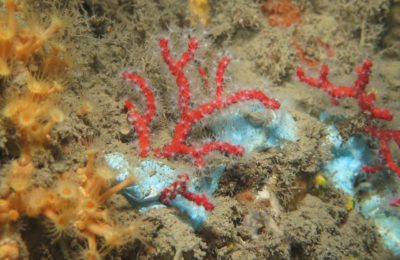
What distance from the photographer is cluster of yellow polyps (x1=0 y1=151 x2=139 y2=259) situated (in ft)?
7.00

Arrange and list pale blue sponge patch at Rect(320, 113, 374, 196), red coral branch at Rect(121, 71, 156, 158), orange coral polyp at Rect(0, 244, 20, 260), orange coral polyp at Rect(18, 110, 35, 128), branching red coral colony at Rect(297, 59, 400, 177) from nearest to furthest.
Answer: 1. orange coral polyp at Rect(0, 244, 20, 260)
2. orange coral polyp at Rect(18, 110, 35, 128)
3. red coral branch at Rect(121, 71, 156, 158)
4. branching red coral colony at Rect(297, 59, 400, 177)
5. pale blue sponge patch at Rect(320, 113, 374, 196)

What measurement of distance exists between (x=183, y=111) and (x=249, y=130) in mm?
622

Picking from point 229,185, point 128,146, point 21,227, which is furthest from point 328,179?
point 21,227

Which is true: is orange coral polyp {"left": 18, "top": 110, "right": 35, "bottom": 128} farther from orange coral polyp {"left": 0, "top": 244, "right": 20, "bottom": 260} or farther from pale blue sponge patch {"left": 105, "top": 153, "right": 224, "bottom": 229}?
orange coral polyp {"left": 0, "top": 244, "right": 20, "bottom": 260}

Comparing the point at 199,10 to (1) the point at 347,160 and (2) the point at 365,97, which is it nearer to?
(2) the point at 365,97

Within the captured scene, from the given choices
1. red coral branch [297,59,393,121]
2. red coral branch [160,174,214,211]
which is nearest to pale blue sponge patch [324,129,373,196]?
red coral branch [297,59,393,121]

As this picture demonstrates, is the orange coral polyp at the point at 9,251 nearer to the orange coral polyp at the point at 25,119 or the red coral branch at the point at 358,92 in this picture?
the orange coral polyp at the point at 25,119

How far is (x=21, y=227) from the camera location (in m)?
2.20

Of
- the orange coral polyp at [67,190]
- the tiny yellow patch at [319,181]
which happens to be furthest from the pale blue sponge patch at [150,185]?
the tiny yellow patch at [319,181]

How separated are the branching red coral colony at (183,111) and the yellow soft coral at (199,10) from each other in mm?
1008

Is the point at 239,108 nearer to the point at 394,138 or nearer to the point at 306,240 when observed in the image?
the point at 306,240

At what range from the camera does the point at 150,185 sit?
2613 millimetres

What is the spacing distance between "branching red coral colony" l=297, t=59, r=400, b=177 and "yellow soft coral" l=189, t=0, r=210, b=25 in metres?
1.17

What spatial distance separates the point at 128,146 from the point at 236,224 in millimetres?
1063
